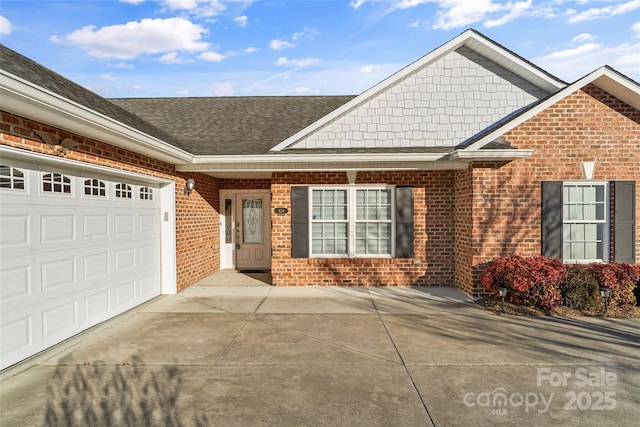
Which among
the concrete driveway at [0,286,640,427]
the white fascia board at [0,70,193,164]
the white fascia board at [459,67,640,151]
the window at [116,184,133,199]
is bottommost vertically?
the concrete driveway at [0,286,640,427]

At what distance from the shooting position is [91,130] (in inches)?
199

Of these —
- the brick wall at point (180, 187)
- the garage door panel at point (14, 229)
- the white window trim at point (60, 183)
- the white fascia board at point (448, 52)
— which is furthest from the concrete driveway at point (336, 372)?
the white fascia board at point (448, 52)

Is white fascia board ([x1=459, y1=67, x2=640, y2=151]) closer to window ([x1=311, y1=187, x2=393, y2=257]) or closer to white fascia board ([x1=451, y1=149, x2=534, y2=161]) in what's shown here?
white fascia board ([x1=451, y1=149, x2=534, y2=161])

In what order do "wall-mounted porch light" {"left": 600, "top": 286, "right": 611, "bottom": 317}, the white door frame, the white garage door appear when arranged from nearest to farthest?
the white garage door → "wall-mounted porch light" {"left": 600, "top": 286, "right": 611, "bottom": 317} → the white door frame

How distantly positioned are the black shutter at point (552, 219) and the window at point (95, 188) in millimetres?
8510

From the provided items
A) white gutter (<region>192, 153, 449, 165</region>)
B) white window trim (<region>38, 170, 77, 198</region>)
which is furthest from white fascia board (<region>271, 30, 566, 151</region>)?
white window trim (<region>38, 170, 77, 198</region>)

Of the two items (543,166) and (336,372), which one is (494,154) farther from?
(336,372)

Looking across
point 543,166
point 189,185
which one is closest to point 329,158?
point 189,185

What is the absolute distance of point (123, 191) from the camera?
6.47 meters

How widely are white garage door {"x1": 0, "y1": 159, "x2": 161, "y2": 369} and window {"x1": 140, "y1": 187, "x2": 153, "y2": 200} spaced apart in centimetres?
12

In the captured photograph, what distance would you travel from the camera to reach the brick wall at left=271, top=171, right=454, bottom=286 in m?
8.52

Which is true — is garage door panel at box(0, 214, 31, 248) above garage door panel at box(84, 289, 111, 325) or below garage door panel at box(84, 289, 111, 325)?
above

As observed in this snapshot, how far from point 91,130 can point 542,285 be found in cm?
802

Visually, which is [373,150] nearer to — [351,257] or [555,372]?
[351,257]
